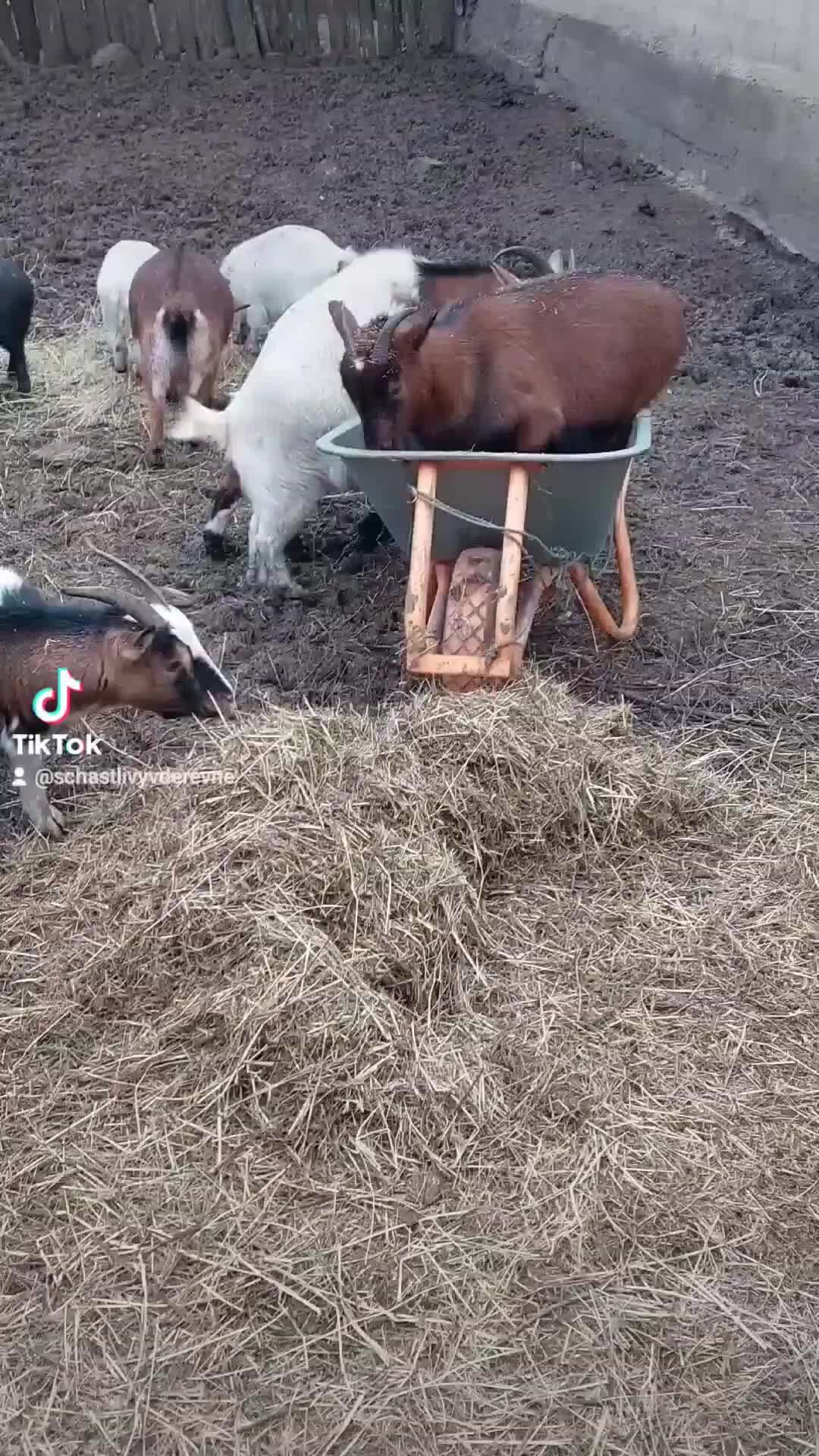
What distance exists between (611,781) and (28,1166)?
1.77m

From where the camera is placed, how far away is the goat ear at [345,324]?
4199 mm

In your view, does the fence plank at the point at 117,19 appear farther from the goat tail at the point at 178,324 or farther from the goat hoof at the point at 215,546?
the goat hoof at the point at 215,546

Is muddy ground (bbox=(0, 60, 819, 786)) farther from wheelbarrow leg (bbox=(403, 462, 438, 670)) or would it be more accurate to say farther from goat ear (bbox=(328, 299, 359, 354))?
goat ear (bbox=(328, 299, 359, 354))

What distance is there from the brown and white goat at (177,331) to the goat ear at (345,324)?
5.49ft

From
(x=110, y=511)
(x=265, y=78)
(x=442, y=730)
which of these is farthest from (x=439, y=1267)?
(x=265, y=78)

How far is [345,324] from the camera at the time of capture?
4281 mm

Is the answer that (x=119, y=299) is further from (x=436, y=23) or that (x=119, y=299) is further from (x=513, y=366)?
(x=436, y=23)

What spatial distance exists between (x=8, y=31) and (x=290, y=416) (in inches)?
429

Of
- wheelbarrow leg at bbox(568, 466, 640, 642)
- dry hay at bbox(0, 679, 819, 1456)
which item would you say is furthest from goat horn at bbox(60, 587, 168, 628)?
wheelbarrow leg at bbox(568, 466, 640, 642)

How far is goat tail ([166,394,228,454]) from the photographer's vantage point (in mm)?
4980

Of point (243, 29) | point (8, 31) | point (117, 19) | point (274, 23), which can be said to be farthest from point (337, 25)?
point (8, 31)

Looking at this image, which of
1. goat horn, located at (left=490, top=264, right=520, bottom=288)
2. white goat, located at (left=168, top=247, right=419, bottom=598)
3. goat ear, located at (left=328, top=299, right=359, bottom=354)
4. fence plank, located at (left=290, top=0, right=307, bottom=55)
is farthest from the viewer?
fence plank, located at (left=290, top=0, right=307, bottom=55)

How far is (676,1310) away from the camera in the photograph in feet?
7.67

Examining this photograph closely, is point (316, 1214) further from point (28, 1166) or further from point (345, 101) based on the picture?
point (345, 101)
